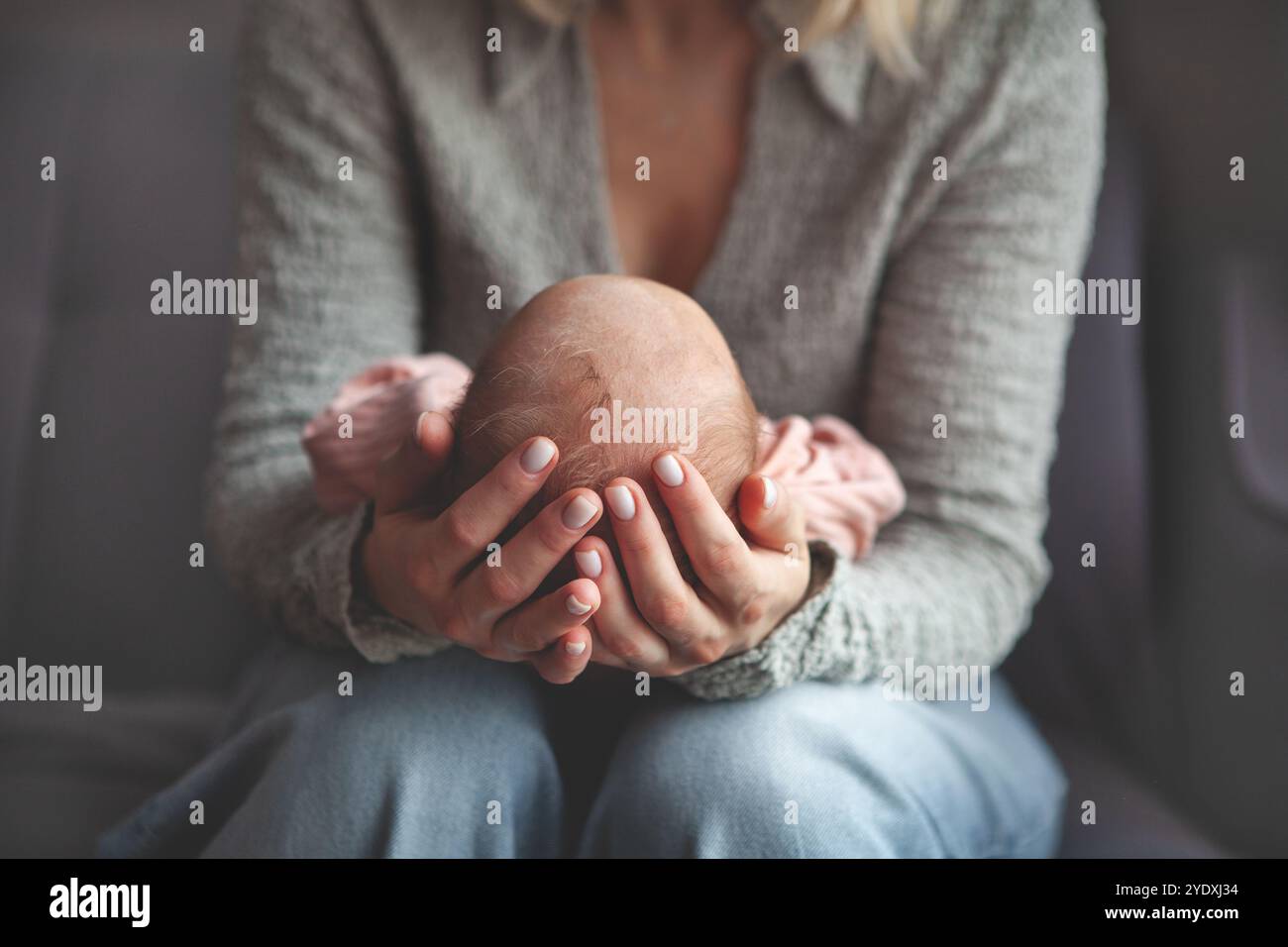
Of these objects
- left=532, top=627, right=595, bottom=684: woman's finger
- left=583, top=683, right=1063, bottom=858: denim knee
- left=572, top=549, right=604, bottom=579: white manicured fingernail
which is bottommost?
left=583, top=683, right=1063, bottom=858: denim knee

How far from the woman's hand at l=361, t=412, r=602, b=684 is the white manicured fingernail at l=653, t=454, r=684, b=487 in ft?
0.13

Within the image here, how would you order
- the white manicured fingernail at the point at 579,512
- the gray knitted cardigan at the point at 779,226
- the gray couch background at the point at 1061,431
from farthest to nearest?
the gray couch background at the point at 1061,431 < the gray knitted cardigan at the point at 779,226 < the white manicured fingernail at the point at 579,512

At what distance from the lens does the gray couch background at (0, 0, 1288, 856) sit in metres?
0.92

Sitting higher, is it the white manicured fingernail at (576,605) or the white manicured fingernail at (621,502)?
the white manicured fingernail at (621,502)

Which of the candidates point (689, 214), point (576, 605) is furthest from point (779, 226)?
point (576, 605)

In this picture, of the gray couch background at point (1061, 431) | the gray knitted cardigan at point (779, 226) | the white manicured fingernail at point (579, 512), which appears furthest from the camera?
the gray couch background at point (1061, 431)

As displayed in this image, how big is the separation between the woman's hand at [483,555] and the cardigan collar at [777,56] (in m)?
0.39

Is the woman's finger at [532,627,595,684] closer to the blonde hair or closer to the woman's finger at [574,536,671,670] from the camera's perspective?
the woman's finger at [574,536,671,670]

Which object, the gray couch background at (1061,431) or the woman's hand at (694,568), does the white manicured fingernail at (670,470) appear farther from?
the gray couch background at (1061,431)

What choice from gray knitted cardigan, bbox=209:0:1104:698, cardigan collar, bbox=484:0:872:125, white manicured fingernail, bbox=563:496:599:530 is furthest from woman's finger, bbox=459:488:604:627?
cardigan collar, bbox=484:0:872:125

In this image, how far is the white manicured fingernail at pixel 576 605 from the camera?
0.54m

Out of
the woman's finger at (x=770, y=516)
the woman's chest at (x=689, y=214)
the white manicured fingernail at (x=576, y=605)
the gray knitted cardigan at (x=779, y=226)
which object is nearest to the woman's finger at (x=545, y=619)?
the white manicured fingernail at (x=576, y=605)

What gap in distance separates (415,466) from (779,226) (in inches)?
15.7
